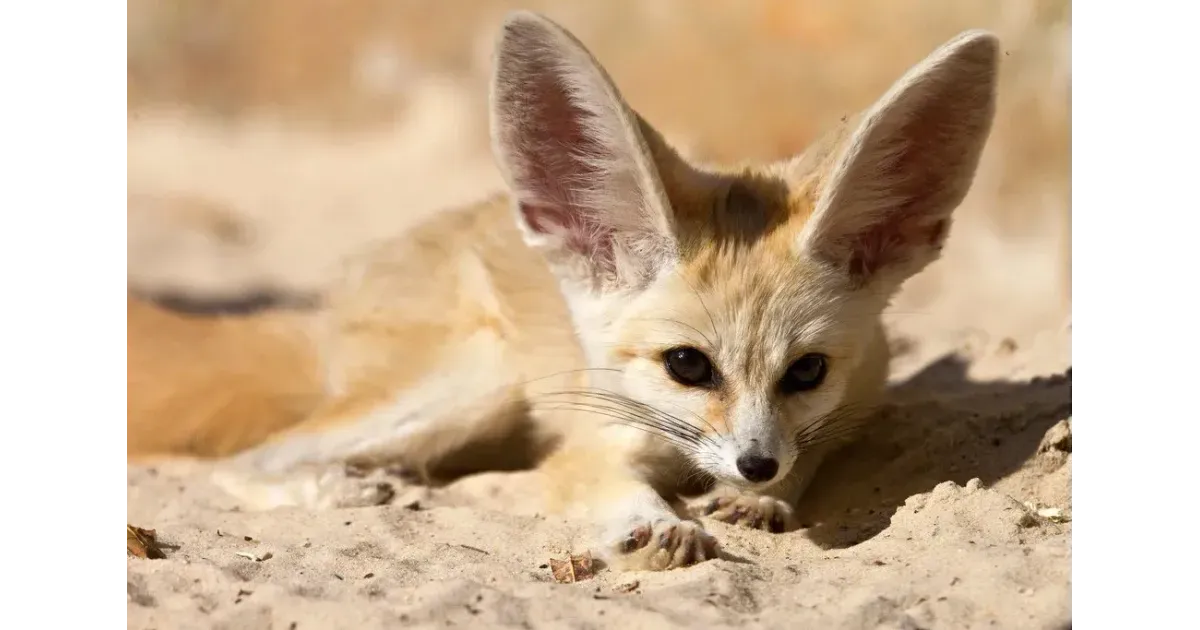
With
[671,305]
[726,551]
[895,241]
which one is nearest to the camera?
[726,551]

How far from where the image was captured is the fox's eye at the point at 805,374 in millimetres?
2173

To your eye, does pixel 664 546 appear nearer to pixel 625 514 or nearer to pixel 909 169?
Result: pixel 625 514

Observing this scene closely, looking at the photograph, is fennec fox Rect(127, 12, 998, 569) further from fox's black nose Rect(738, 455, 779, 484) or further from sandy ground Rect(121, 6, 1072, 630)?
sandy ground Rect(121, 6, 1072, 630)

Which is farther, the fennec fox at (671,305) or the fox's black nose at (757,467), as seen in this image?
the fennec fox at (671,305)

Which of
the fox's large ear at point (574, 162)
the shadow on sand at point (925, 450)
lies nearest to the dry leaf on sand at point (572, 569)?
the shadow on sand at point (925, 450)

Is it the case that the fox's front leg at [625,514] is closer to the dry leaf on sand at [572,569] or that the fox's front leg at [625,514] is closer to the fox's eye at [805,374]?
the dry leaf on sand at [572,569]

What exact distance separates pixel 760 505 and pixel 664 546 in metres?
0.38

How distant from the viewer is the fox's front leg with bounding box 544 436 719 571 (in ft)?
6.60

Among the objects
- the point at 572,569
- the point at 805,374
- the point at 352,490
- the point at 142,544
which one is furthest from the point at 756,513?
the point at 142,544

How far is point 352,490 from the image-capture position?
9.07 ft

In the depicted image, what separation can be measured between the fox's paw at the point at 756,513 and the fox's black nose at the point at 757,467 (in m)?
0.33

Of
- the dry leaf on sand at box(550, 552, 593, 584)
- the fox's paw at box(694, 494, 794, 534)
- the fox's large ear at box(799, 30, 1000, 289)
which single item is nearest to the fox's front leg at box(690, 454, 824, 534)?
the fox's paw at box(694, 494, 794, 534)
